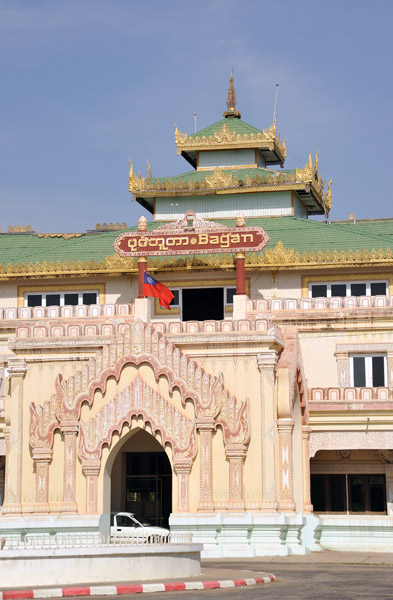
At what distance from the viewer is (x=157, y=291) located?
146ft

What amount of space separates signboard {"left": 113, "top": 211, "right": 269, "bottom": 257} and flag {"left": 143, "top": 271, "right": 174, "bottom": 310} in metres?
1.12

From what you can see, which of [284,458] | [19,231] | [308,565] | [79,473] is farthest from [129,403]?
[19,231]

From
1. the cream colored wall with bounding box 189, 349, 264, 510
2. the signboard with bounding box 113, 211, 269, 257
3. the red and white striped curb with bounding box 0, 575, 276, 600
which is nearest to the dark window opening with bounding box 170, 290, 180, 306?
the signboard with bounding box 113, 211, 269, 257

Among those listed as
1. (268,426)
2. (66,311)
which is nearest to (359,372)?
(268,426)

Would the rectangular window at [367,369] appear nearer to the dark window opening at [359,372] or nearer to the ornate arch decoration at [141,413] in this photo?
the dark window opening at [359,372]

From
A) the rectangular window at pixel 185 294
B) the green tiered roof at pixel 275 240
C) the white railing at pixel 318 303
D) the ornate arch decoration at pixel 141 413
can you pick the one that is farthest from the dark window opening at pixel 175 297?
the ornate arch decoration at pixel 141 413

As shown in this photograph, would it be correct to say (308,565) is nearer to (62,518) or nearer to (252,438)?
(252,438)

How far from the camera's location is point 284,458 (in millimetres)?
37062

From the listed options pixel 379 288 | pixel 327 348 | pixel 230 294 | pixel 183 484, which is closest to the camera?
pixel 183 484

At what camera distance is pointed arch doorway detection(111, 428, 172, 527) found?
40.9m

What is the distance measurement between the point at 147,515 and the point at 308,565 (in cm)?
1019

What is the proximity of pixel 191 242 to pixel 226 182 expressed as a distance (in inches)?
286

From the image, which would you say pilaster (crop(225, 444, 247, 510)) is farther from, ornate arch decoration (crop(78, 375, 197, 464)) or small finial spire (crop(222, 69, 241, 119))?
small finial spire (crop(222, 69, 241, 119))

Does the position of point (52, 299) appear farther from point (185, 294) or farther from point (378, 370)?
point (378, 370)
